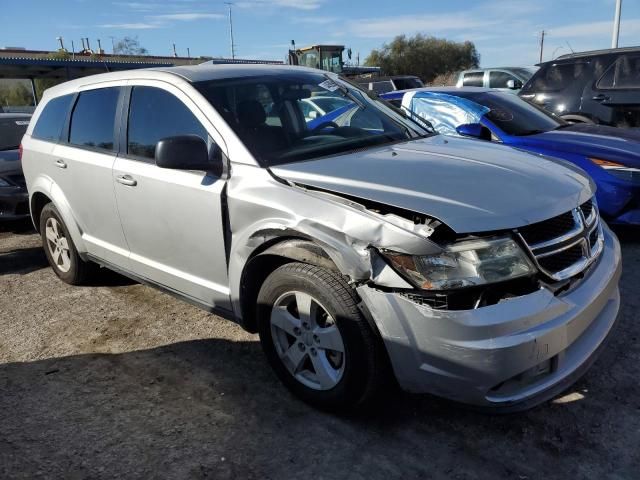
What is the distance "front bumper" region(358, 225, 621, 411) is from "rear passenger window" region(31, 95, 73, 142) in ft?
10.8

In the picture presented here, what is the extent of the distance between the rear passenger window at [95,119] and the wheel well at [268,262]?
5.23 feet

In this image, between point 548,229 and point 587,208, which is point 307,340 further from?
point 587,208

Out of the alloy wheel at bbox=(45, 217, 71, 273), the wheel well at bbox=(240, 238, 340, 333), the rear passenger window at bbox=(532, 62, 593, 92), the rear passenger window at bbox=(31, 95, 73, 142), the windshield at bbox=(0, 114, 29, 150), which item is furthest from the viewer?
the rear passenger window at bbox=(532, 62, 593, 92)

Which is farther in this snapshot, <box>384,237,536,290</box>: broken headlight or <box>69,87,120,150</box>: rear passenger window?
<box>69,87,120,150</box>: rear passenger window

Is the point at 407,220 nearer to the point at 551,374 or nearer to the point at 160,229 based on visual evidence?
the point at 551,374

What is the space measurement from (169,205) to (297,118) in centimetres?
96

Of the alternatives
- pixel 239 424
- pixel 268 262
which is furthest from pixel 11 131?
pixel 239 424

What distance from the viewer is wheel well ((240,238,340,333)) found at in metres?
2.60

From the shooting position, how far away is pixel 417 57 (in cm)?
5638

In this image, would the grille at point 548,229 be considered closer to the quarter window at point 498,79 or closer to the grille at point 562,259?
the grille at point 562,259

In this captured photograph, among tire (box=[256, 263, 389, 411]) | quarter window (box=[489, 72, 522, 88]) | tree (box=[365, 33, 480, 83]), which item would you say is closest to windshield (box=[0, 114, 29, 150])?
tire (box=[256, 263, 389, 411])

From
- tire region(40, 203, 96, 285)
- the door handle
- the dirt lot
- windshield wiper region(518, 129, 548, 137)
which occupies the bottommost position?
the dirt lot

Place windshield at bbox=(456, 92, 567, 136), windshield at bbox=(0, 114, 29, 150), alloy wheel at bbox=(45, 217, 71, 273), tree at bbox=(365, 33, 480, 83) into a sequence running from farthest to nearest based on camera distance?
tree at bbox=(365, 33, 480, 83)
windshield at bbox=(0, 114, 29, 150)
windshield at bbox=(456, 92, 567, 136)
alloy wheel at bbox=(45, 217, 71, 273)

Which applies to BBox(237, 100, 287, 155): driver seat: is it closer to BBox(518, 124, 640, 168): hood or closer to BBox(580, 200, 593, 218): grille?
BBox(580, 200, 593, 218): grille
